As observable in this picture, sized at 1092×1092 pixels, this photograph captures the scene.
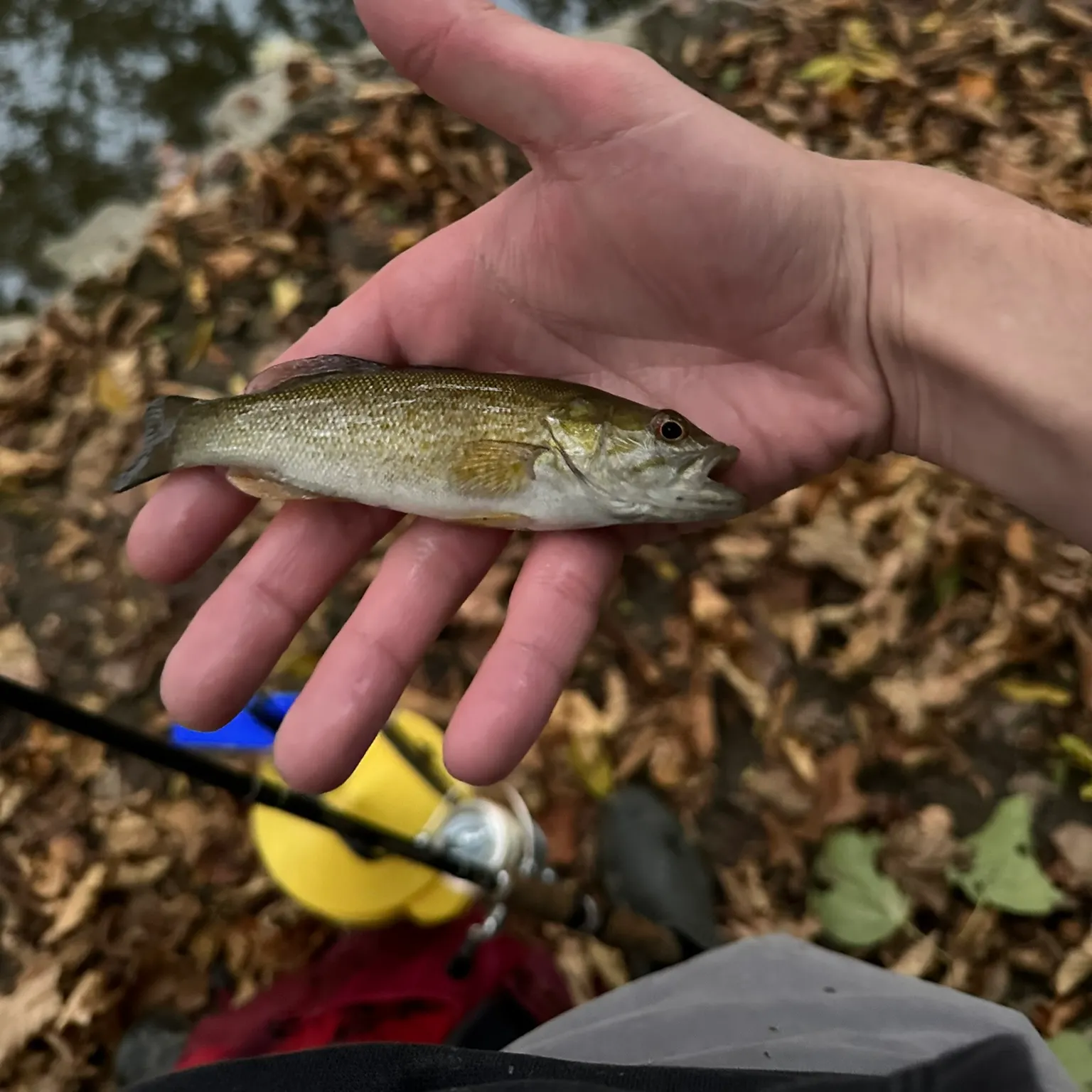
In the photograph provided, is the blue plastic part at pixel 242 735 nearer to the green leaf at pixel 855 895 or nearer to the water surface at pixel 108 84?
the green leaf at pixel 855 895

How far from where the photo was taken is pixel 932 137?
16.0 ft

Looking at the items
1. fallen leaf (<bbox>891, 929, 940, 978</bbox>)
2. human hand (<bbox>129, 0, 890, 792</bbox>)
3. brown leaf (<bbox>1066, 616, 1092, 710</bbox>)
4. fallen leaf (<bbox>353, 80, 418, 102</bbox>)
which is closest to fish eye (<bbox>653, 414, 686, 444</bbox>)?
human hand (<bbox>129, 0, 890, 792</bbox>)

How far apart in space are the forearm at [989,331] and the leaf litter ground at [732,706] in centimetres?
105

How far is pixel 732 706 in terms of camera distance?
381 cm

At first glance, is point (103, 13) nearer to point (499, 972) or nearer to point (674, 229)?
point (674, 229)

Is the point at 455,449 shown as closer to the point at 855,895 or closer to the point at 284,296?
the point at 855,895

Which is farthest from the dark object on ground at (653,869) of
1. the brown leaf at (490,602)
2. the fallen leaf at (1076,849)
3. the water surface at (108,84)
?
the water surface at (108,84)

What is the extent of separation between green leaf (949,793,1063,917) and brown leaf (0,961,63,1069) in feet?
11.0

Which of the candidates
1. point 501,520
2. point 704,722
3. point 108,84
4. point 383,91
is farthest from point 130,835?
point 108,84

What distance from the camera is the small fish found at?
2.71 m

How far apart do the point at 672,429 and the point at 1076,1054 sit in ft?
8.15

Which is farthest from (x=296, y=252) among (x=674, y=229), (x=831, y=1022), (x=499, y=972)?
(x=831, y=1022)

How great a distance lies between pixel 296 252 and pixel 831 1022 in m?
4.43

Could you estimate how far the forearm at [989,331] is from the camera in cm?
255
